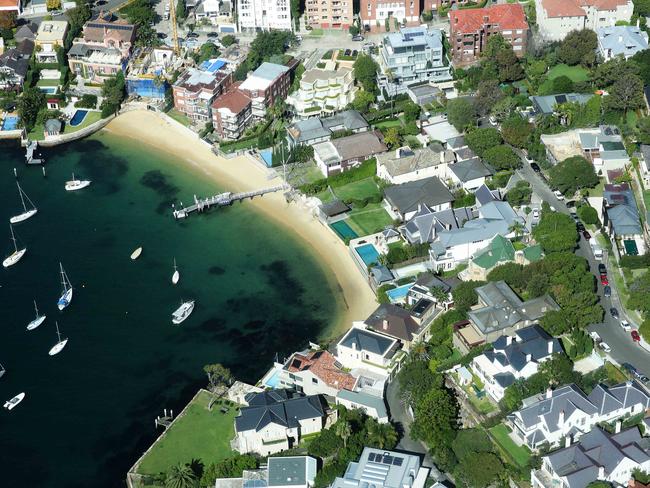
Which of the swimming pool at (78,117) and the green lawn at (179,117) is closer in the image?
the green lawn at (179,117)

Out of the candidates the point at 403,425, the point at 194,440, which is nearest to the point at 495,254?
the point at 403,425

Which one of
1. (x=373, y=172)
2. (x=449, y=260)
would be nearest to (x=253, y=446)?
(x=449, y=260)

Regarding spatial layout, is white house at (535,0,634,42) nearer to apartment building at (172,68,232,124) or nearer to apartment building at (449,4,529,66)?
apartment building at (449,4,529,66)

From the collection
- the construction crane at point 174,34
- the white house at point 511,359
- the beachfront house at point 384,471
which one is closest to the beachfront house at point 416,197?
the white house at point 511,359

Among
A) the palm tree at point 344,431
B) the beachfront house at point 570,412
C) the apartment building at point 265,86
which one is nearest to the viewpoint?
the beachfront house at point 570,412

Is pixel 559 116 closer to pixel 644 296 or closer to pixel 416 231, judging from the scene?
pixel 416 231

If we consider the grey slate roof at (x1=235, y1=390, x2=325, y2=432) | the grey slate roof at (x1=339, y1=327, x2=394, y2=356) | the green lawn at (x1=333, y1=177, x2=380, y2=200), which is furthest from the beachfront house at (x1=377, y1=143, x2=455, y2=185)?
the grey slate roof at (x1=235, y1=390, x2=325, y2=432)

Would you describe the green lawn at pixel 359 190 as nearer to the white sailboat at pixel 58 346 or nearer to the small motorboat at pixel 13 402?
the white sailboat at pixel 58 346
